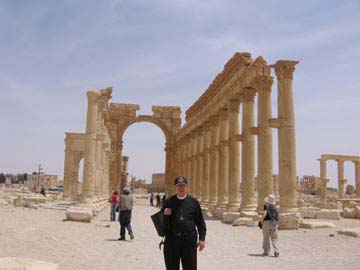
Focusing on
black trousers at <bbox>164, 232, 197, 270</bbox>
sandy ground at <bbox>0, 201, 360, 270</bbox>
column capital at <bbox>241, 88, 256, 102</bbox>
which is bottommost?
sandy ground at <bbox>0, 201, 360, 270</bbox>

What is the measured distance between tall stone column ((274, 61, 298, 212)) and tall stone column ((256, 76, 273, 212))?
51.7 inches

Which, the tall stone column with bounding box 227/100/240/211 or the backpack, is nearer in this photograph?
Answer: the backpack

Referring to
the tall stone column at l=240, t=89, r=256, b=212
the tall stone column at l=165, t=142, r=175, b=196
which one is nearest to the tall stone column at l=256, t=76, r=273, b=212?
the tall stone column at l=240, t=89, r=256, b=212

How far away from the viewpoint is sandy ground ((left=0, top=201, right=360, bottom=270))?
27.6ft

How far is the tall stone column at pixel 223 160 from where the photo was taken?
83.8 feet

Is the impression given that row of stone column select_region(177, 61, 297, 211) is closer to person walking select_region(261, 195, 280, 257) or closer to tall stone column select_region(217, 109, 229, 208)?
tall stone column select_region(217, 109, 229, 208)

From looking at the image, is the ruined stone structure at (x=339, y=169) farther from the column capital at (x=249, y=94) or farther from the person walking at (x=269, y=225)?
the person walking at (x=269, y=225)

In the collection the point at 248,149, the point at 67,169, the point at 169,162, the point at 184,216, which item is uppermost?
the point at 169,162

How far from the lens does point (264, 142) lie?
19.3 meters

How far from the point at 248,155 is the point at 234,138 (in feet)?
5.75

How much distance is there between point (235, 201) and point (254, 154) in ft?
10.0

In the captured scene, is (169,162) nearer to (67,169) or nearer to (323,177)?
(67,169)

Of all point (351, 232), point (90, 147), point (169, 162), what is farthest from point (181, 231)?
point (169, 162)

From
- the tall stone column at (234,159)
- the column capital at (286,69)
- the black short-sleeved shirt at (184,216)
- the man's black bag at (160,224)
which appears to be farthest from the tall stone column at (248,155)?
the man's black bag at (160,224)
